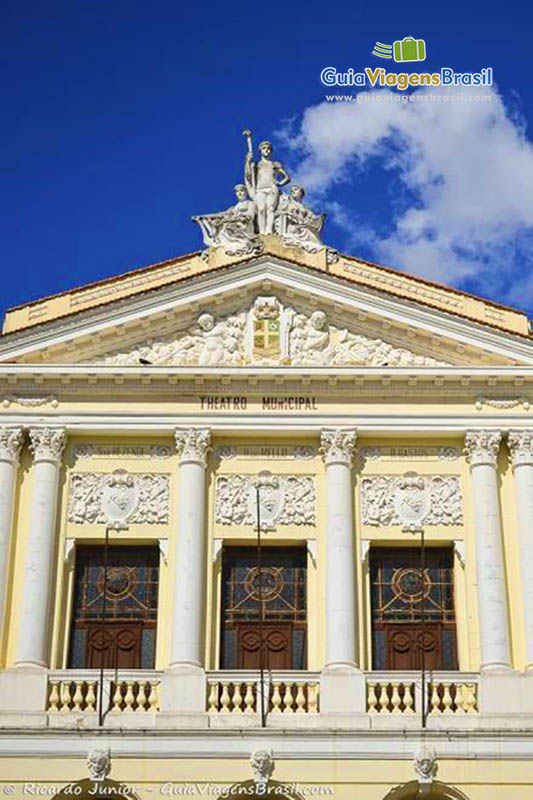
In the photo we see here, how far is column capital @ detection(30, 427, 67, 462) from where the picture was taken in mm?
23391

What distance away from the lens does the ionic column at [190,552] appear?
2208cm

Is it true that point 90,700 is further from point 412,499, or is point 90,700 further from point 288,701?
point 412,499

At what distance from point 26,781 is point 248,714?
11.3 feet

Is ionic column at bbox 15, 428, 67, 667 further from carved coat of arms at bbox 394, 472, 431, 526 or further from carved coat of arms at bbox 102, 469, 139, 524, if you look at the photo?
carved coat of arms at bbox 394, 472, 431, 526

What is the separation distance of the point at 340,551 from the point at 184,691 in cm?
337

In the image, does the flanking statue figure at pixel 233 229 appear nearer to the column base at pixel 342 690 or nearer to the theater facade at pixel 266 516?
the theater facade at pixel 266 516

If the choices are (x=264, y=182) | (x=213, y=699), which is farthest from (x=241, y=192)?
(x=213, y=699)

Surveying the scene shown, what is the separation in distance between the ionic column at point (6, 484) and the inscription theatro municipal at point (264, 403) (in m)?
3.18

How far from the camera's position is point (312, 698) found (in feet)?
71.5

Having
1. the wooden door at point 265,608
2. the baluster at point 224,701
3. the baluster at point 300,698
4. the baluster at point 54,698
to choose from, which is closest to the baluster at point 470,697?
the baluster at point 300,698

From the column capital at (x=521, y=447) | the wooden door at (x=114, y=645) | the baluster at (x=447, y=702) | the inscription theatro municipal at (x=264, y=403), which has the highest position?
the inscription theatro municipal at (x=264, y=403)

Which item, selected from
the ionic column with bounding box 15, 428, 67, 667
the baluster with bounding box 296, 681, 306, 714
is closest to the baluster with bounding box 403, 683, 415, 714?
the baluster with bounding box 296, 681, 306, 714

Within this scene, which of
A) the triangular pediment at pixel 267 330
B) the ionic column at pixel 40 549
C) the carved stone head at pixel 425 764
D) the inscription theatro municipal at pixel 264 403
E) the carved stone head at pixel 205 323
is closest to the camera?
the carved stone head at pixel 425 764

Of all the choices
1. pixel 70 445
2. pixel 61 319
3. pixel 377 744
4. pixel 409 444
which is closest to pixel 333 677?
pixel 377 744
